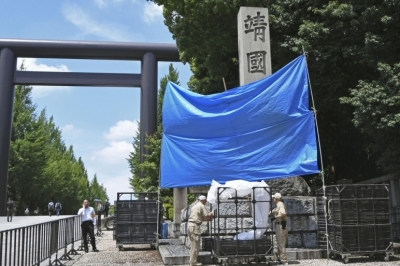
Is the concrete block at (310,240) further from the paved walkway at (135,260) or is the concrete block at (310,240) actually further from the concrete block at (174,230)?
the concrete block at (174,230)

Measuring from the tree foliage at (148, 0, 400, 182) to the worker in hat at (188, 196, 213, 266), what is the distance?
6199 millimetres

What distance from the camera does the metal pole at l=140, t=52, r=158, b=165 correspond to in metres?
30.7

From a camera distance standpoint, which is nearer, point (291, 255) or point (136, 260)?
point (291, 255)

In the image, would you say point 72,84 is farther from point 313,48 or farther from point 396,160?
point 396,160

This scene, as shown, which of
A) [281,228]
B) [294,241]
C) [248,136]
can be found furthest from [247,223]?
[248,136]

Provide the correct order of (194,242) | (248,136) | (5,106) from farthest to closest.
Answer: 1. (5,106)
2. (248,136)
3. (194,242)

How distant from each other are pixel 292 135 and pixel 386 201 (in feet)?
8.77

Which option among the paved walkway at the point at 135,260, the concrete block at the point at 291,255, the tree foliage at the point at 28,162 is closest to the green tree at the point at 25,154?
the tree foliage at the point at 28,162

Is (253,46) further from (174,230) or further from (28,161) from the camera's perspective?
(28,161)

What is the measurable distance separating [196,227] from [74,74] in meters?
23.2

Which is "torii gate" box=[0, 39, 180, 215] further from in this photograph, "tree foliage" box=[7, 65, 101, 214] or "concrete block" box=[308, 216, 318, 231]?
"concrete block" box=[308, 216, 318, 231]

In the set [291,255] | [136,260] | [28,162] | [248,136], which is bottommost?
[136,260]

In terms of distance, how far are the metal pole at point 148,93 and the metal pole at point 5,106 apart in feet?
29.8

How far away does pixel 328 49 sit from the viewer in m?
16.8
